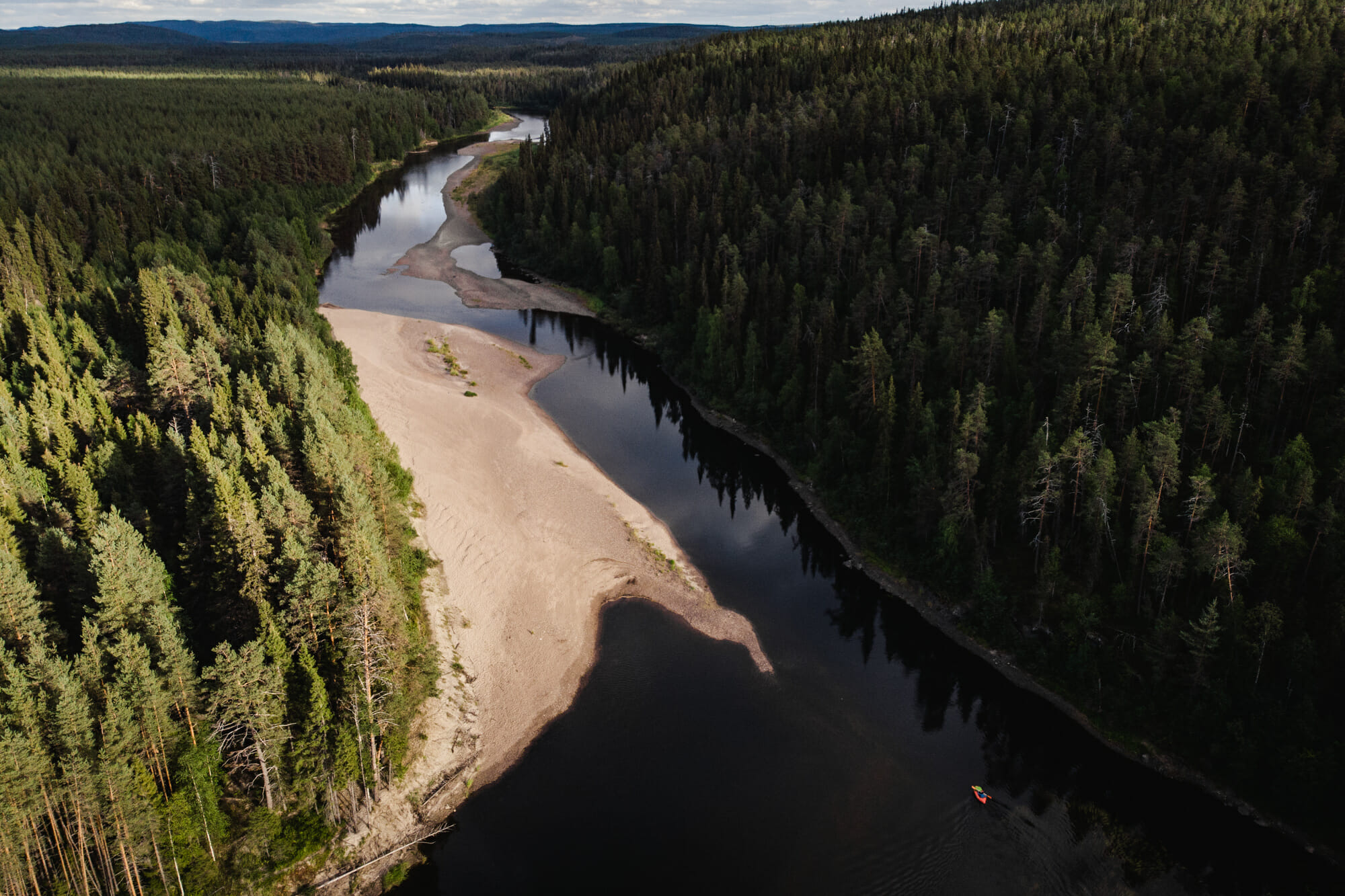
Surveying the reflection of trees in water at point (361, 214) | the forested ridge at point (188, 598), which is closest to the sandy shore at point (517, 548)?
the forested ridge at point (188, 598)

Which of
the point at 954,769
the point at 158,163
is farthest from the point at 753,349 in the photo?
the point at 158,163

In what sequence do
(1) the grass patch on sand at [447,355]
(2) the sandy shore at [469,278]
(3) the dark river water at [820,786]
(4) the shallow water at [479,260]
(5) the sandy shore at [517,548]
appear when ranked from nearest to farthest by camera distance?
(3) the dark river water at [820,786]
(5) the sandy shore at [517,548]
(1) the grass patch on sand at [447,355]
(2) the sandy shore at [469,278]
(4) the shallow water at [479,260]

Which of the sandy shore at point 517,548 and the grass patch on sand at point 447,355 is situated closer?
the sandy shore at point 517,548

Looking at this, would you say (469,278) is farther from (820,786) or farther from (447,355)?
(820,786)

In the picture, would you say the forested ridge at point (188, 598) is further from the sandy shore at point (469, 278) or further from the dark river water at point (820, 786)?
the sandy shore at point (469, 278)

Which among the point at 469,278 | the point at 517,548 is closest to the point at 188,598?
the point at 517,548

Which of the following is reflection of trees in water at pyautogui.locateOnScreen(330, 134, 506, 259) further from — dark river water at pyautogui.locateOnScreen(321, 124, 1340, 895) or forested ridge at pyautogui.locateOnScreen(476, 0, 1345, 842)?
dark river water at pyautogui.locateOnScreen(321, 124, 1340, 895)
